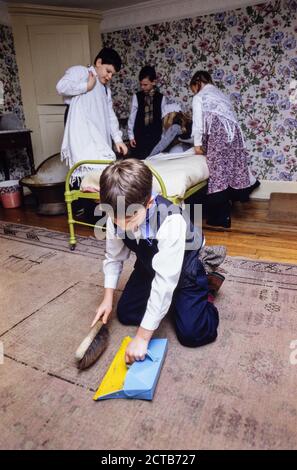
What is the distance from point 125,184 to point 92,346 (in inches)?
23.1

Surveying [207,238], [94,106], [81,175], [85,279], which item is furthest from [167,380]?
[94,106]

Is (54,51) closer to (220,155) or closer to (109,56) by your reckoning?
(109,56)

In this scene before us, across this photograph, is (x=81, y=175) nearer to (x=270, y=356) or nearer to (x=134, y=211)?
(x=134, y=211)

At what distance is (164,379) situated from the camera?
3.80ft

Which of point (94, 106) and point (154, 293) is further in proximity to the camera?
point (94, 106)

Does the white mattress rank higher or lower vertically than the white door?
lower

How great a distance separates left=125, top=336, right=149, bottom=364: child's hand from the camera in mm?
1107

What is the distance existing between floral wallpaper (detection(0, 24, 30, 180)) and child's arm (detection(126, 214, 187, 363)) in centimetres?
335

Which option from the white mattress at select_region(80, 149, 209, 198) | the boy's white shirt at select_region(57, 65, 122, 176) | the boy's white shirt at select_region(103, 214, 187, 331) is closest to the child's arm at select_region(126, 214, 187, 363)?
the boy's white shirt at select_region(103, 214, 187, 331)

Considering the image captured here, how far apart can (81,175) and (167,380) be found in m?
1.76

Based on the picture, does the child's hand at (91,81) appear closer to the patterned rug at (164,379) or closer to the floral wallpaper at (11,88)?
the patterned rug at (164,379)

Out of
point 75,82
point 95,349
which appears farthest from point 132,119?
point 95,349

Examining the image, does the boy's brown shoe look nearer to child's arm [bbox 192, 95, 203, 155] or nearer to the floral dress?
the floral dress
